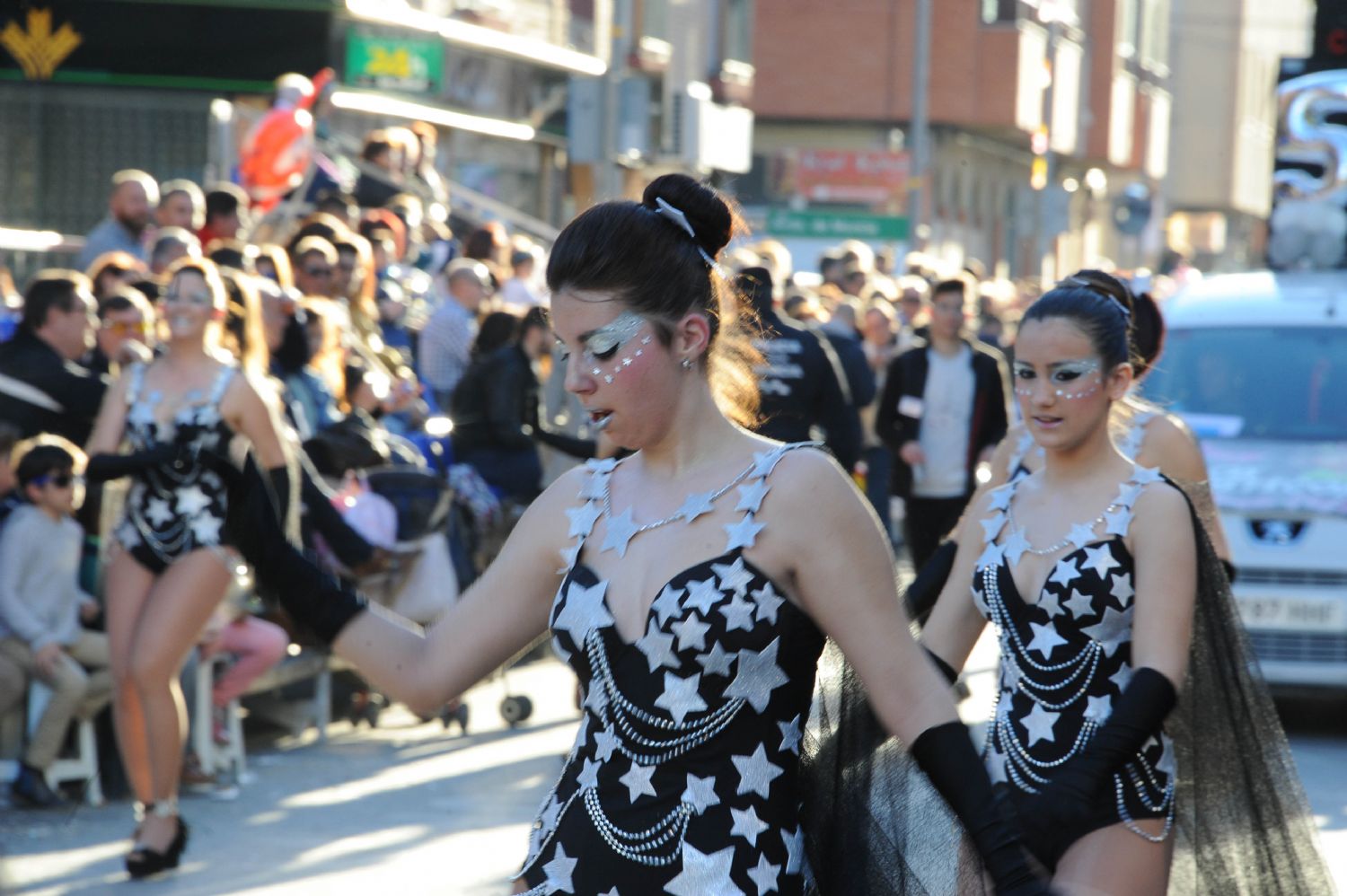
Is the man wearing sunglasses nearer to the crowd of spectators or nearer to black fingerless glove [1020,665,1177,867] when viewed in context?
the crowd of spectators

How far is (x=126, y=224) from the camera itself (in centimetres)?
1187

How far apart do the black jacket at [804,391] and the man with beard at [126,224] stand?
3.79 metres

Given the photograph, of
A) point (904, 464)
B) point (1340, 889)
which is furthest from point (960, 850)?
point (904, 464)

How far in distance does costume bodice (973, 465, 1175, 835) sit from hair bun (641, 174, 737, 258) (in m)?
1.39

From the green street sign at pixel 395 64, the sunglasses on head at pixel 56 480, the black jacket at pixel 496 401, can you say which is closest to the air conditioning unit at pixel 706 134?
the green street sign at pixel 395 64

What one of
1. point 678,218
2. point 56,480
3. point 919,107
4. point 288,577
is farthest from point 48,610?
point 919,107

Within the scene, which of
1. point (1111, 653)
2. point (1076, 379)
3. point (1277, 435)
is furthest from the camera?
point (1277, 435)

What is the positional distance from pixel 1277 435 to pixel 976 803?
825 cm

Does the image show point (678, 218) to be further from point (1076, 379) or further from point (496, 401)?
point (496, 401)

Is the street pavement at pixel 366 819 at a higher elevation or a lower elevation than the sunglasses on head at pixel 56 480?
lower

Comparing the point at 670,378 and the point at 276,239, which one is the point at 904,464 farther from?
the point at 670,378

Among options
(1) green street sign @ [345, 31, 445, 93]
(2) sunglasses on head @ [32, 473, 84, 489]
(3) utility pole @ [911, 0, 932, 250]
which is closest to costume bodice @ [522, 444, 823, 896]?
(2) sunglasses on head @ [32, 473, 84, 489]

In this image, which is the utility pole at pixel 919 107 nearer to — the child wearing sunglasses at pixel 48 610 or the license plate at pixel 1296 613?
the license plate at pixel 1296 613

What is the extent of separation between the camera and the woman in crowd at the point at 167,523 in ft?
23.8
